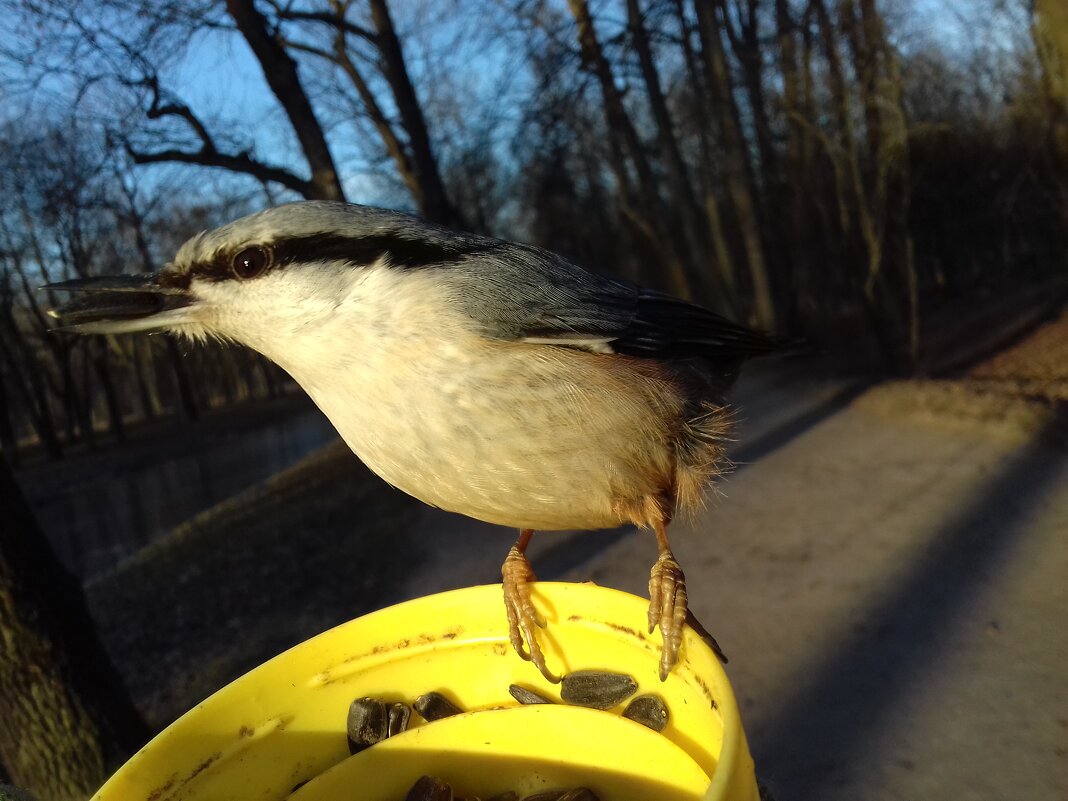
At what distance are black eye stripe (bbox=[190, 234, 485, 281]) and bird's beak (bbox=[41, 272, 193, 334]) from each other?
3.6 inches

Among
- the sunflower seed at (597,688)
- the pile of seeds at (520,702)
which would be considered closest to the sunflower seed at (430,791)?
the pile of seeds at (520,702)

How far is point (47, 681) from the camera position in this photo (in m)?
2.57

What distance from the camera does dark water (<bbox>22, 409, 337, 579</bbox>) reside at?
8.55 m

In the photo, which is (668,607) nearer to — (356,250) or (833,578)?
(356,250)

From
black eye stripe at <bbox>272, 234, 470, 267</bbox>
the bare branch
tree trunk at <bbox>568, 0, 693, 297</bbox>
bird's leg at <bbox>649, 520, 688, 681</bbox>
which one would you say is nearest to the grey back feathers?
black eye stripe at <bbox>272, 234, 470, 267</bbox>

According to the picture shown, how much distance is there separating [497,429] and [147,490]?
489 inches

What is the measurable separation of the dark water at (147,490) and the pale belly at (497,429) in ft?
23.5

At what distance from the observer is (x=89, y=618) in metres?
2.84

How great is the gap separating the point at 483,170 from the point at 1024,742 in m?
15.0

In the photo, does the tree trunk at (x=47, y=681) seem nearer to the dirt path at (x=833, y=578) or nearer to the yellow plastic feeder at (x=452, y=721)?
the dirt path at (x=833, y=578)

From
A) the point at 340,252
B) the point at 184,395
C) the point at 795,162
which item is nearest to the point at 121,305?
the point at 340,252

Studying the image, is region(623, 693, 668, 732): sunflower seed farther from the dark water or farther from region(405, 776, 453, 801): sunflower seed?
the dark water

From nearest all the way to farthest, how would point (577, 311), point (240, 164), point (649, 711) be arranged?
1. point (649, 711)
2. point (577, 311)
3. point (240, 164)

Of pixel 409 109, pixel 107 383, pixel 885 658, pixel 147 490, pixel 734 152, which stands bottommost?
pixel 885 658
